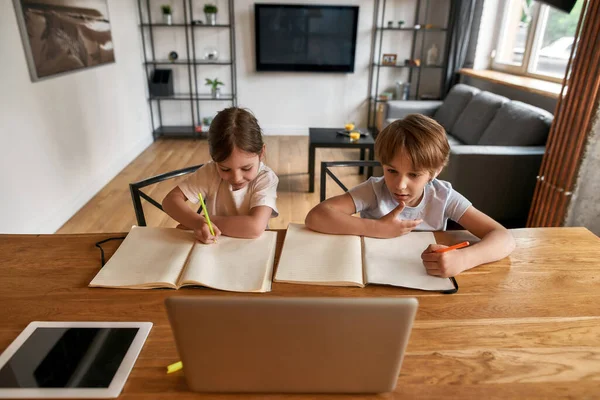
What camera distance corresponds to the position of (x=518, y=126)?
2652 millimetres

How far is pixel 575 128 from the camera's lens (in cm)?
194

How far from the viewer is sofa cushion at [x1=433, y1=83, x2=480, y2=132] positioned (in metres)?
3.65

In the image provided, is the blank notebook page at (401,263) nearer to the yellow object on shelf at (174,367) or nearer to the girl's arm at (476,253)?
the girl's arm at (476,253)

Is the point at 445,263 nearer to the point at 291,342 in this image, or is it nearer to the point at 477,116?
the point at 291,342

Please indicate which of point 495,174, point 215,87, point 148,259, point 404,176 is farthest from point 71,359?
point 215,87

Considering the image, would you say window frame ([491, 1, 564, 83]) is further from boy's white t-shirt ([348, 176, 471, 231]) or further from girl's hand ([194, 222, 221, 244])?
girl's hand ([194, 222, 221, 244])

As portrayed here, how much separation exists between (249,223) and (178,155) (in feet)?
11.1

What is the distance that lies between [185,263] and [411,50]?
458 centimetres

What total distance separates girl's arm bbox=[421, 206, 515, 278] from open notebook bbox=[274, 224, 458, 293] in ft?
0.07

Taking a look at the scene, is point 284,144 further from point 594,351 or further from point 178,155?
point 594,351

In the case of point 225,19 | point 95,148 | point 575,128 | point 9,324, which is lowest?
point 95,148

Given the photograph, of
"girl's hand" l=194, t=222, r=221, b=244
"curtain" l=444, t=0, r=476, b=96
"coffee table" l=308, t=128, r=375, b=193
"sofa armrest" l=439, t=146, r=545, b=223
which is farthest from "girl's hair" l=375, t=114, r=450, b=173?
"curtain" l=444, t=0, r=476, b=96

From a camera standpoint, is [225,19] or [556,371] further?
[225,19]

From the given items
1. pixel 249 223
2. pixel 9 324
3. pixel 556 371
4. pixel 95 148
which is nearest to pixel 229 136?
pixel 249 223
